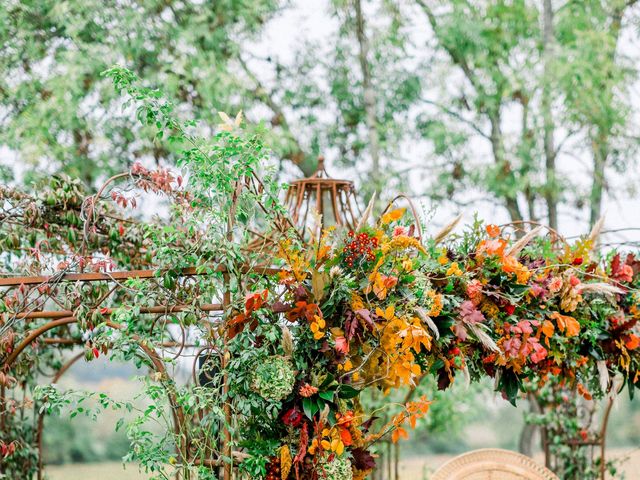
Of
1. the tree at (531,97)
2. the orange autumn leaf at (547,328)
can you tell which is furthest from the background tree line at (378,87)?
the orange autumn leaf at (547,328)

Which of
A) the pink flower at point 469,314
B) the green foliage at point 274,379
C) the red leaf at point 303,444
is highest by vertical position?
the pink flower at point 469,314

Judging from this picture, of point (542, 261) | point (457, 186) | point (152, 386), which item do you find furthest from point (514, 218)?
point (152, 386)

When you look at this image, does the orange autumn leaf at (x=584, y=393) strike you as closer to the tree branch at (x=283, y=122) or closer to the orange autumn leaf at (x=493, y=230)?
the orange autumn leaf at (x=493, y=230)

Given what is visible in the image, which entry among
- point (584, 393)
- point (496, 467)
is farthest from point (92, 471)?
point (584, 393)

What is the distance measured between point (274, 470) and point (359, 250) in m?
0.85

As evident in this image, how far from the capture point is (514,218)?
766 cm

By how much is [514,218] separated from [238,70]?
312 centimetres

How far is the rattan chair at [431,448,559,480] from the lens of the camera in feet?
13.0

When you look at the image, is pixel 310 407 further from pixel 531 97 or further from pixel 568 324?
pixel 531 97

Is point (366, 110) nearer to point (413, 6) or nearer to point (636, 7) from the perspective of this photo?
point (413, 6)

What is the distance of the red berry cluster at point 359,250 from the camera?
2746mm

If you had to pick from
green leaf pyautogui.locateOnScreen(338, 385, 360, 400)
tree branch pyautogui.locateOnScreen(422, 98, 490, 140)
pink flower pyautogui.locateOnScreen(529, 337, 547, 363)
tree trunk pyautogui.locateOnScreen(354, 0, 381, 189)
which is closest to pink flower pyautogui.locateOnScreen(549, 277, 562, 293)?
pink flower pyautogui.locateOnScreen(529, 337, 547, 363)

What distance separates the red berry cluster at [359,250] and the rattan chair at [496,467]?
1.71 m

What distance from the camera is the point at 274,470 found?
106 inches
